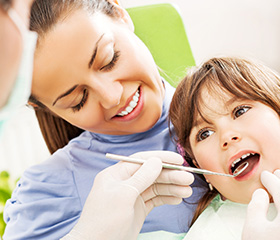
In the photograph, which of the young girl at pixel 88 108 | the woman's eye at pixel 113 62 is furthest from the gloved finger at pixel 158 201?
the woman's eye at pixel 113 62

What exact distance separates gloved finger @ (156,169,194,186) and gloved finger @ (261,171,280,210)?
0.73 ft

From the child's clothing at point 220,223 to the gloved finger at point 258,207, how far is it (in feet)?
0.54

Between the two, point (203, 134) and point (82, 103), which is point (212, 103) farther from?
point (82, 103)

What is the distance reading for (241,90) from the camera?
1.17 meters

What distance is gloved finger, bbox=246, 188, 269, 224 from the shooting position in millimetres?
986

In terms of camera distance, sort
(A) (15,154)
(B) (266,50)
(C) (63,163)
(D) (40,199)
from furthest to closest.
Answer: (B) (266,50), (A) (15,154), (C) (63,163), (D) (40,199)

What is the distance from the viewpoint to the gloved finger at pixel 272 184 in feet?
3.33

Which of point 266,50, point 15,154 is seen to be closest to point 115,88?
point 15,154

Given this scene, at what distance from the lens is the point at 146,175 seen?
1.13m

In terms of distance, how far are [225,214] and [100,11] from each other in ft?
2.74

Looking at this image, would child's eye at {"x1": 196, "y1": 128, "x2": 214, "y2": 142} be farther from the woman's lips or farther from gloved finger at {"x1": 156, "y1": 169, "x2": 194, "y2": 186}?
the woman's lips

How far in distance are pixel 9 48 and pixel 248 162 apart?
0.90m

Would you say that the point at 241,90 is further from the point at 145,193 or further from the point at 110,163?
the point at 110,163

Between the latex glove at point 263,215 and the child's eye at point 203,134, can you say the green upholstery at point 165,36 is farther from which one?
the latex glove at point 263,215
